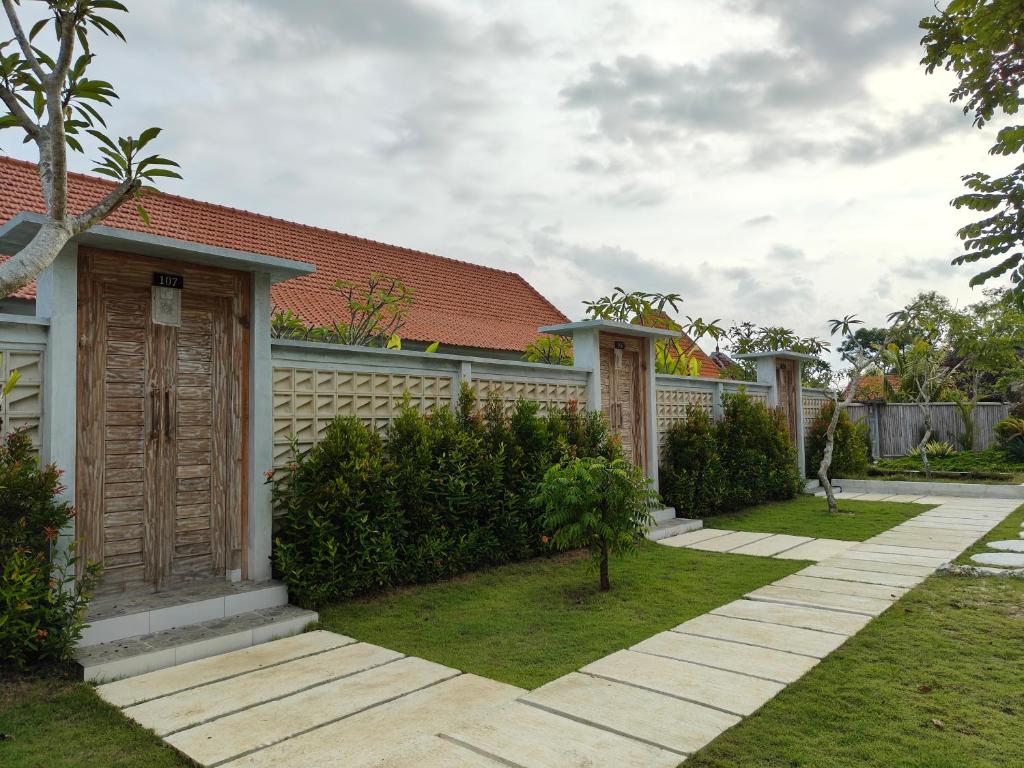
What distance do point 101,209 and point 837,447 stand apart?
12.6m

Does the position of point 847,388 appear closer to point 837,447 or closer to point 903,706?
point 837,447

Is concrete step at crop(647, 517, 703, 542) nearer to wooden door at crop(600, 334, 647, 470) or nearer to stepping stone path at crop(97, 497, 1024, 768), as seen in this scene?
wooden door at crop(600, 334, 647, 470)

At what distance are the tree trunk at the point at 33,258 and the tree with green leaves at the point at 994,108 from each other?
338 centimetres

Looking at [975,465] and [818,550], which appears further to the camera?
[975,465]

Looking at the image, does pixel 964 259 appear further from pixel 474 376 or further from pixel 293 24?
pixel 293 24

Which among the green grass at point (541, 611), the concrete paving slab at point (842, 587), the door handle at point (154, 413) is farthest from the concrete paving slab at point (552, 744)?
the concrete paving slab at point (842, 587)

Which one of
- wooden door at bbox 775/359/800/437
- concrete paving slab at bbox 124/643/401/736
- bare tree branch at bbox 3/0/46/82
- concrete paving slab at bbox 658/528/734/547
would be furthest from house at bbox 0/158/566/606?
wooden door at bbox 775/359/800/437

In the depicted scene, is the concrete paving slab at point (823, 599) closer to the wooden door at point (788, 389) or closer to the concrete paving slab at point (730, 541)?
the concrete paving slab at point (730, 541)

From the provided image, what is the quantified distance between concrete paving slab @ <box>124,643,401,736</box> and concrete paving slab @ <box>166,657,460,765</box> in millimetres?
79

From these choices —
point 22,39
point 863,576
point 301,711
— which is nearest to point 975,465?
point 863,576

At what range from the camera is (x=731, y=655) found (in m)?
3.69

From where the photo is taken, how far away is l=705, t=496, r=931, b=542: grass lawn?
777cm

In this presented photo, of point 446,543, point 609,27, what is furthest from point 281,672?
point 609,27

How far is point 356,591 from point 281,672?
1.28 m
